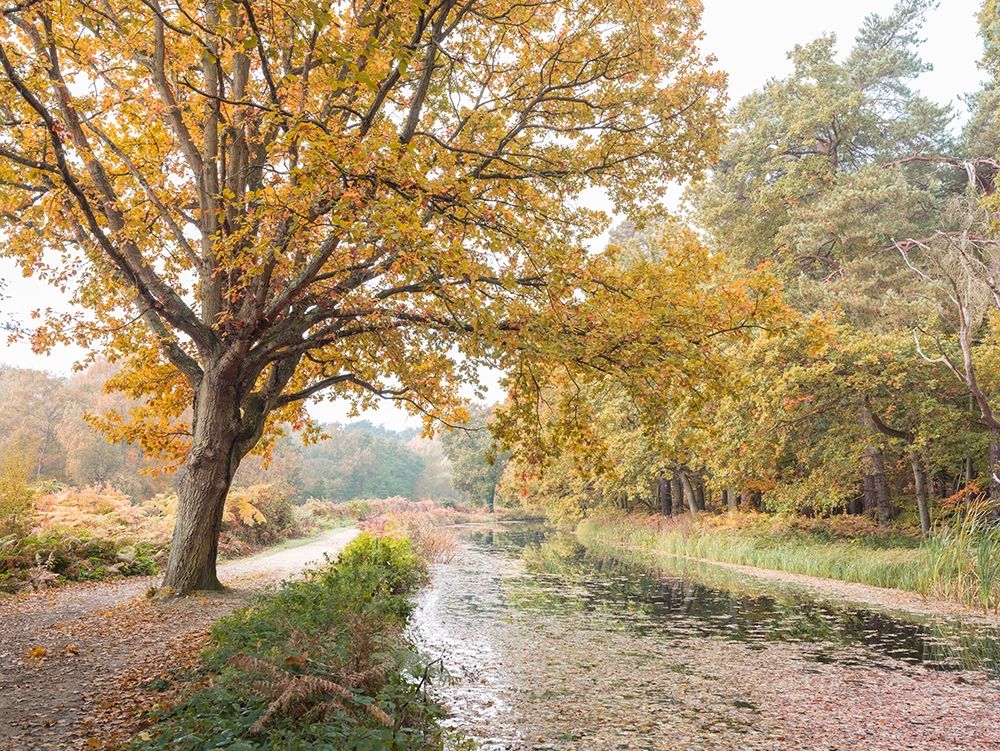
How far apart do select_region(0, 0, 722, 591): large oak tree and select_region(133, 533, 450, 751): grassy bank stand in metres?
3.14

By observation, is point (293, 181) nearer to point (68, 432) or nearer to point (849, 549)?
point (849, 549)

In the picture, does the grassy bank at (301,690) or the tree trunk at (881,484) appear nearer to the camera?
the grassy bank at (301,690)

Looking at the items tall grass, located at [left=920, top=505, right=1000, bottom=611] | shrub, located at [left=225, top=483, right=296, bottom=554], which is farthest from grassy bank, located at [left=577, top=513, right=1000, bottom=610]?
shrub, located at [left=225, top=483, right=296, bottom=554]

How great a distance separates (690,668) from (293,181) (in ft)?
23.8

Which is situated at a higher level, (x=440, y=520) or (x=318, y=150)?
(x=318, y=150)

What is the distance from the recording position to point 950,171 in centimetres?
2270

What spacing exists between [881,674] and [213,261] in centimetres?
982

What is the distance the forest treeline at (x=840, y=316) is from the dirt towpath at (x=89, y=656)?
4514 mm

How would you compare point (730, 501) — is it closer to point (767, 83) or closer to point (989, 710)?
point (767, 83)

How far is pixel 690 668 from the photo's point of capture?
23.7 ft

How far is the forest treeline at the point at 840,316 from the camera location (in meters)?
9.89

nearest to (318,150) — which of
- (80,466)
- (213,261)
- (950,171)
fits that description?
(213,261)

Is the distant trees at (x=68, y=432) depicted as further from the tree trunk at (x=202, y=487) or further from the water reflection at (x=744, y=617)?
the water reflection at (x=744, y=617)

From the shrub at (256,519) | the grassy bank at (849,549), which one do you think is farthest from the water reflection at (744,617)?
the shrub at (256,519)
